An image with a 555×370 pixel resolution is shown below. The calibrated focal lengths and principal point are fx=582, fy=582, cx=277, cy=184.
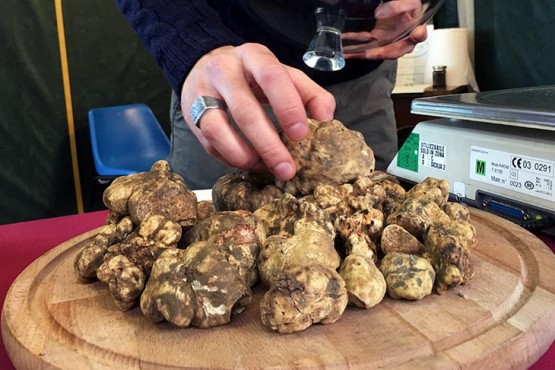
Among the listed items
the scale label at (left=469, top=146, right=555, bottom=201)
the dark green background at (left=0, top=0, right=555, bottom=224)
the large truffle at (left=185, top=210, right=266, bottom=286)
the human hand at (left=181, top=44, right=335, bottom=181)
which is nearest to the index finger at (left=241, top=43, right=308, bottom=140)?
the human hand at (left=181, top=44, right=335, bottom=181)

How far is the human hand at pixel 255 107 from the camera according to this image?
0.66m

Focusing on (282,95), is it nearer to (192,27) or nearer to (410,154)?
(192,27)

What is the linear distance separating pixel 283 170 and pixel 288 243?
0.42ft

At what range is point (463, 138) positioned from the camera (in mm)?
898

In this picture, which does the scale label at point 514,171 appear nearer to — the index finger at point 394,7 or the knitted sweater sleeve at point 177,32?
the index finger at point 394,7

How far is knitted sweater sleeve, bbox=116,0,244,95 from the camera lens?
2.73 ft

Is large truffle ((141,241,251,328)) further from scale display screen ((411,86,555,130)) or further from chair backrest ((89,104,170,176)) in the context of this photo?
chair backrest ((89,104,170,176))

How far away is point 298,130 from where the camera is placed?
0.67 metres

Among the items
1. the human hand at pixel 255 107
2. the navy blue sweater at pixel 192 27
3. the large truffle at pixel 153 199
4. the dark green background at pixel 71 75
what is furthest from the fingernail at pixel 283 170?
the dark green background at pixel 71 75

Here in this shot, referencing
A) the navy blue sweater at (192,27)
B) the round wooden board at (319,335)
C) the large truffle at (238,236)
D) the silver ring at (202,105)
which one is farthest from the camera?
the navy blue sweater at (192,27)

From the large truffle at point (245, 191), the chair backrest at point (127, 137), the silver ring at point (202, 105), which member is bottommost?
the chair backrest at point (127, 137)

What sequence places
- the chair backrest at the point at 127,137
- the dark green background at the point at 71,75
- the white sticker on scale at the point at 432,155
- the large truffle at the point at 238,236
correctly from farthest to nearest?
the chair backrest at the point at 127,137 → the dark green background at the point at 71,75 → the white sticker on scale at the point at 432,155 → the large truffle at the point at 238,236

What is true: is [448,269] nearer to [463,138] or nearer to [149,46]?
[463,138]

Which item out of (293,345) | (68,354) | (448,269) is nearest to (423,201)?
(448,269)
